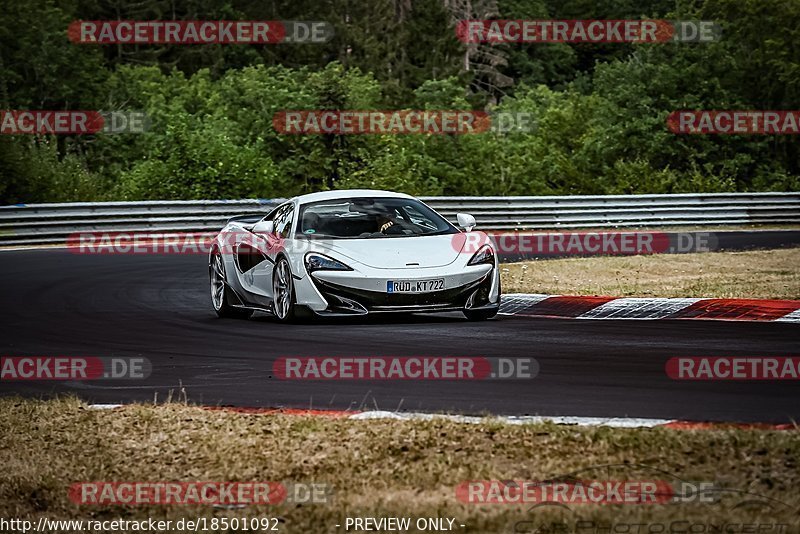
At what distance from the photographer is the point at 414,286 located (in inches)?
501

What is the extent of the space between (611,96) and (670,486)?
45.5 meters

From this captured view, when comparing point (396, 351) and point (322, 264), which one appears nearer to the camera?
point (396, 351)

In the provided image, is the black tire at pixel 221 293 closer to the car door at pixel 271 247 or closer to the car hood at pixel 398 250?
the car door at pixel 271 247

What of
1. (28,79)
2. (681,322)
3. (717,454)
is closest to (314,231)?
(681,322)

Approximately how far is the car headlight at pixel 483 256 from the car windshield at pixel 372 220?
565 millimetres

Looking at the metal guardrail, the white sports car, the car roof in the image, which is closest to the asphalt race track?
the white sports car

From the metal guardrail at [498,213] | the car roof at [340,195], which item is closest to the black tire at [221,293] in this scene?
the car roof at [340,195]

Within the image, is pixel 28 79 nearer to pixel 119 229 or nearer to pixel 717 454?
pixel 119 229

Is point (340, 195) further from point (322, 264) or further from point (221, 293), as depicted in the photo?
point (221, 293)

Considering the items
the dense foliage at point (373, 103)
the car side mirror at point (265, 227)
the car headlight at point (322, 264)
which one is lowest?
the car headlight at point (322, 264)

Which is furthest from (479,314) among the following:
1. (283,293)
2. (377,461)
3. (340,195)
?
(377,461)

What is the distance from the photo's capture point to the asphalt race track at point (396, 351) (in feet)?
26.3

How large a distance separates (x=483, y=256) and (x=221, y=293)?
3120mm

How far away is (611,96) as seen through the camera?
5003 cm
